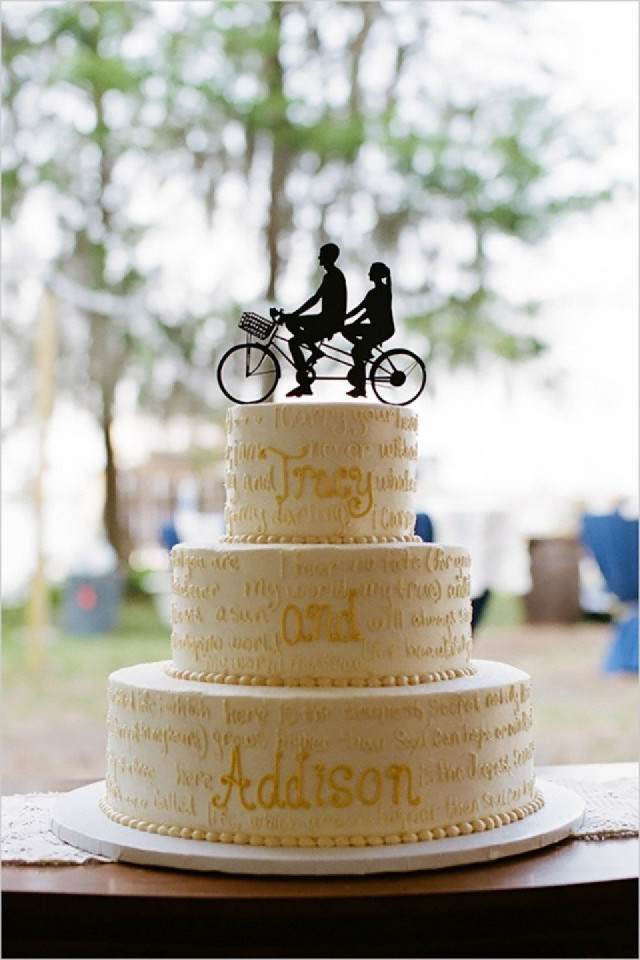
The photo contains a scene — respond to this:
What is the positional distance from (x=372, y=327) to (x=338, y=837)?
1120 mm

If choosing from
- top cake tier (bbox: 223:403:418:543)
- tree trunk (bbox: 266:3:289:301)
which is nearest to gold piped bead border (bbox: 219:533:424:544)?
top cake tier (bbox: 223:403:418:543)

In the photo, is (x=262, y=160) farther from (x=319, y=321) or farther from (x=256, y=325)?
(x=319, y=321)

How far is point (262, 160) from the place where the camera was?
10898mm

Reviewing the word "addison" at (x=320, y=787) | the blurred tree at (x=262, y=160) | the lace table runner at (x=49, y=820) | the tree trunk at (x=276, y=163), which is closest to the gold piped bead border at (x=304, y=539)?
the word "addison" at (x=320, y=787)

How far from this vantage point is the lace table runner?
2301 millimetres

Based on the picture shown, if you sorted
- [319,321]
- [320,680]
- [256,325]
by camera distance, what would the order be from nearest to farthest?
[320,680] < [319,321] < [256,325]

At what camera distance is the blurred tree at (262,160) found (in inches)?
420

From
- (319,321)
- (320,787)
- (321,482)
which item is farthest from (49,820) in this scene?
(319,321)

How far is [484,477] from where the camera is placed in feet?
34.8

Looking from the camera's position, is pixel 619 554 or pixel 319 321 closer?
pixel 319 321

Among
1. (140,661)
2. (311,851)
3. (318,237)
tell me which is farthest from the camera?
(318,237)

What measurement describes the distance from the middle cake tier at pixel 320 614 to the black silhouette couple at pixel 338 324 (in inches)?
17.4

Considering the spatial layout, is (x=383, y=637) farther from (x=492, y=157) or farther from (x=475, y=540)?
(x=492, y=157)

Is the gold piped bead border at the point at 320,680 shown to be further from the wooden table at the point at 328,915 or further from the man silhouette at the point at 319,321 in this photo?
the man silhouette at the point at 319,321
